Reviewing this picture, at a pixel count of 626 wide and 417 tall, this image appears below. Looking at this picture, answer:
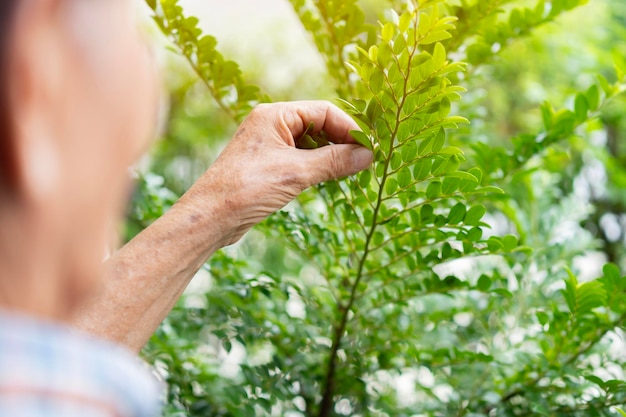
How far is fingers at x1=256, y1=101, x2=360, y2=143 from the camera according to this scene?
0.68 metres

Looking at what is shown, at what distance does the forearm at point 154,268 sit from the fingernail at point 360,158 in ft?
0.44

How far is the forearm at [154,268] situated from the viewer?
0.58 metres

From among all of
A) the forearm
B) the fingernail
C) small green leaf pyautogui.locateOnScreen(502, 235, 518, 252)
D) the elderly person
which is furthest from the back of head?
small green leaf pyautogui.locateOnScreen(502, 235, 518, 252)

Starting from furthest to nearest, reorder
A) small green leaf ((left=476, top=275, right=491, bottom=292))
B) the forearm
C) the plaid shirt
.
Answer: small green leaf ((left=476, top=275, right=491, bottom=292)), the forearm, the plaid shirt

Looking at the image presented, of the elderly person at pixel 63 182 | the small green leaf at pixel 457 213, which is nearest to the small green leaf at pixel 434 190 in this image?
the small green leaf at pixel 457 213

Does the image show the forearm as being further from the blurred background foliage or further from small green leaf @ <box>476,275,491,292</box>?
small green leaf @ <box>476,275,491,292</box>

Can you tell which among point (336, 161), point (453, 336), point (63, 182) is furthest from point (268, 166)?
point (453, 336)

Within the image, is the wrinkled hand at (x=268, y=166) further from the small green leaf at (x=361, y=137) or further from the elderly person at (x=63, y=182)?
the elderly person at (x=63, y=182)

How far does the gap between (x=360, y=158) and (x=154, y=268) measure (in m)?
0.22

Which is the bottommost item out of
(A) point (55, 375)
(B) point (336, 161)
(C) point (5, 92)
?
(A) point (55, 375)

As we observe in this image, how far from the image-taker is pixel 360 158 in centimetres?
66

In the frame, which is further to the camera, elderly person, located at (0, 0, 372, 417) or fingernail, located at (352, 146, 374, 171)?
fingernail, located at (352, 146, 374, 171)

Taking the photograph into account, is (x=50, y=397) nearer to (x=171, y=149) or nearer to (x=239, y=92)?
(x=239, y=92)

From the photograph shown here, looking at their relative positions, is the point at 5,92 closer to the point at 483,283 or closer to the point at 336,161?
the point at 336,161
